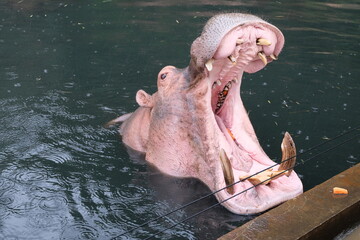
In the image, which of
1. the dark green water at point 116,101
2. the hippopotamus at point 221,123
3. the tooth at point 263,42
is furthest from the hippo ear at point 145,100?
the tooth at point 263,42

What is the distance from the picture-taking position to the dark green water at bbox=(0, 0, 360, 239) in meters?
4.50

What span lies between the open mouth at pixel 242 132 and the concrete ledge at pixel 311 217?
368 mm

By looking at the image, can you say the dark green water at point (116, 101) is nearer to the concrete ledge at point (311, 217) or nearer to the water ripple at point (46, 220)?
the water ripple at point (46, 220)

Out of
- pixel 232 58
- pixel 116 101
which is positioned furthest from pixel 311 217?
pixel 116 101

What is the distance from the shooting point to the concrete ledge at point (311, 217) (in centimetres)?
324

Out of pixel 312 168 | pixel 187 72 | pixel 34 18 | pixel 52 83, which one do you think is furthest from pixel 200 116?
pixel 34 18

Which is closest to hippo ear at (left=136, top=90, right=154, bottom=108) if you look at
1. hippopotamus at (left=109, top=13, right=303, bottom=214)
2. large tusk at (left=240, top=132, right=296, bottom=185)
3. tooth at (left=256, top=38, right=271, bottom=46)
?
hippopotamus at (left=109, top=13, right=303, bottom=214)

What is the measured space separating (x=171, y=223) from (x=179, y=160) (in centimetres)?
64

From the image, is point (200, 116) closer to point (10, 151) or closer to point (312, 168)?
point (312, 168)

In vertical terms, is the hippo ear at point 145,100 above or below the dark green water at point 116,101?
above

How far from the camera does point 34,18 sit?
37.1 ft

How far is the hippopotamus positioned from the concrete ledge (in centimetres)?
37

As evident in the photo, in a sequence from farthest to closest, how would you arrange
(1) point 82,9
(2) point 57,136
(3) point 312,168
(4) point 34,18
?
(1) point 82,9
(4) point 34,18
(2) point 57,136
(3) point 312,168

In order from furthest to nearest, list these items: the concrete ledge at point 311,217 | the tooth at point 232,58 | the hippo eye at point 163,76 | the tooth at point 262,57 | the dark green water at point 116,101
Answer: the hippo eye at point 163,76 → the dark green water at point 116,101 → the tooth at point 262,57 → the tooth at point 232,58 → the concrete ledge at point 311,217
